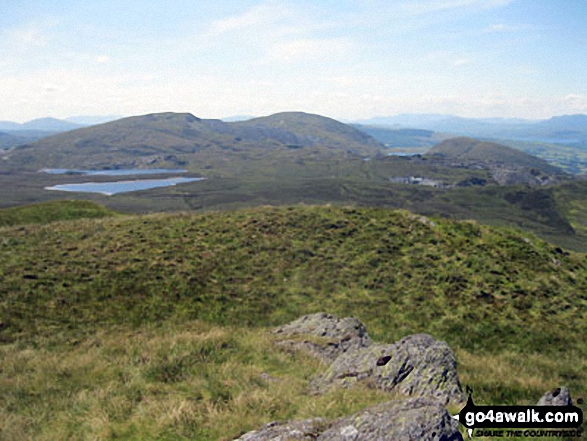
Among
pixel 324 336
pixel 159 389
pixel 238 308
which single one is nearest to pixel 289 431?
pixel 159 389

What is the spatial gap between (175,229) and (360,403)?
28.1 meters

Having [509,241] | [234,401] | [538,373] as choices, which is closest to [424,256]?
[509,241]

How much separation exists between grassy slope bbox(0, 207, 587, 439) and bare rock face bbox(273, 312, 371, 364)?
4.02 ft

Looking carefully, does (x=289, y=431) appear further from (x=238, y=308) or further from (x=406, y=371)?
(x=238, y=308)

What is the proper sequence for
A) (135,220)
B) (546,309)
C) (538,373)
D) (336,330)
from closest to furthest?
(538,373) → (336,330) → (546,309) → (135,220)

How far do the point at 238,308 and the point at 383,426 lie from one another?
55.1ft

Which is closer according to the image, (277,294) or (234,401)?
(234,401)

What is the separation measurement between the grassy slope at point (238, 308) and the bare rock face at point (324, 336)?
4.02ft

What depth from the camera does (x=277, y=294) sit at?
83.8 feet

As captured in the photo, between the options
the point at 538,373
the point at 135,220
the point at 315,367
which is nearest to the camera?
the point at 315,367

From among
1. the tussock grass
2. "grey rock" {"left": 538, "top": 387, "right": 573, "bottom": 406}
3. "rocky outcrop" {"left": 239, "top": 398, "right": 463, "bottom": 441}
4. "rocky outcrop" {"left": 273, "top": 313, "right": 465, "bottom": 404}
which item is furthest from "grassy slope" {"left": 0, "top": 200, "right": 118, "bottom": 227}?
"grey rock" {"left": 538, "top": 387, "right": 573, "bottom": 406}

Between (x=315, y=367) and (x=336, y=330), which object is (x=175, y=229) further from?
(x=315, y=367)

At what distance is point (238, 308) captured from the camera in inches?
920

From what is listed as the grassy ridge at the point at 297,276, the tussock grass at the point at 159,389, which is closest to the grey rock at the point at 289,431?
the tussock grass at the point at 159,389
